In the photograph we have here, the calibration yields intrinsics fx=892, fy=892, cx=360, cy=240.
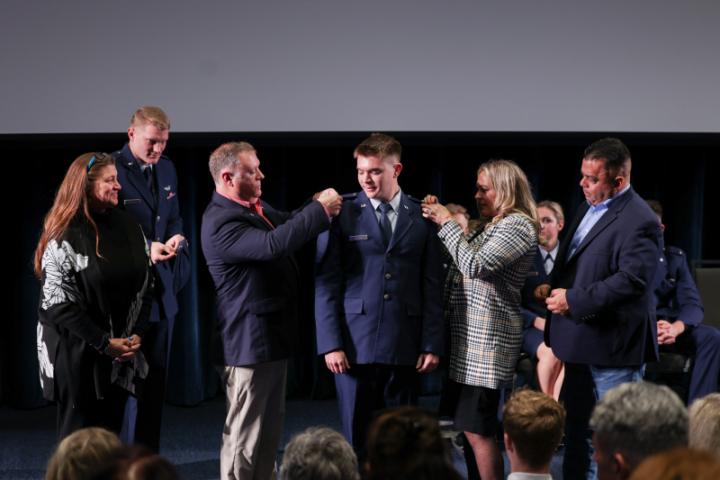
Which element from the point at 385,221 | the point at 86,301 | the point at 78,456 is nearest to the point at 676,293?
the point at 385,221

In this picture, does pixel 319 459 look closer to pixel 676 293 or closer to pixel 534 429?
pixel 534 429

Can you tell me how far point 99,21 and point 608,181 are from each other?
2399 mm

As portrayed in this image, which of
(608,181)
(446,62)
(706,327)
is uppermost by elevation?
(446,62)

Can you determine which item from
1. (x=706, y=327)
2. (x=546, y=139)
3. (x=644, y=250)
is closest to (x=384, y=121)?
(x=546, y=139)

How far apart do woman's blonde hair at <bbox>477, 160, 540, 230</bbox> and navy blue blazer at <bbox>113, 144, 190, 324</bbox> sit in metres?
1.19

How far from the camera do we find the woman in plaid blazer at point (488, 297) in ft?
9.69

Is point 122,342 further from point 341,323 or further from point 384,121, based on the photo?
point 384,121

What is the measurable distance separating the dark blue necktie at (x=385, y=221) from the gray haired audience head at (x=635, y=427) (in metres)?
1.23

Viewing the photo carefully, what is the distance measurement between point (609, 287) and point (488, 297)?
399mm

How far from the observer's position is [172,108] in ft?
13.5

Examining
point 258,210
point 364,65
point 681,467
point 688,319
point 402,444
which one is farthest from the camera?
point 688,319

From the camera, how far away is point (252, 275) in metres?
3.00

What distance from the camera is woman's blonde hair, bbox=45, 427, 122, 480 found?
1842 mm

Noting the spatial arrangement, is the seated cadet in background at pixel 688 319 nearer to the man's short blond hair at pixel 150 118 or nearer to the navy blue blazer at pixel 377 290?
the navy blue blazer at pixel 377 290
